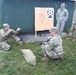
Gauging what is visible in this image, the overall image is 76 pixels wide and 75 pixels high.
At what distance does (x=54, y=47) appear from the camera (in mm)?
6738

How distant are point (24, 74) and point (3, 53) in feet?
4.61

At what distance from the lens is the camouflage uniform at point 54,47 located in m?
6.61

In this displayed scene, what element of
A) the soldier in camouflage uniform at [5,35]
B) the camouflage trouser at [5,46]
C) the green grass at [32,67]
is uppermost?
the soldier in camouflage uniform at [5,35]

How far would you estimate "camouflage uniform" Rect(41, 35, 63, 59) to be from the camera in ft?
21.7

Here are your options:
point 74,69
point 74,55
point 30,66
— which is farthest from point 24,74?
point 74,55

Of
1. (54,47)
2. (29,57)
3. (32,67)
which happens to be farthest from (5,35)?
(54,47)

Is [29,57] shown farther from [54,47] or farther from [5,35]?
[5,35]

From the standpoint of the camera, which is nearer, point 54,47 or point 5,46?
point 54,47

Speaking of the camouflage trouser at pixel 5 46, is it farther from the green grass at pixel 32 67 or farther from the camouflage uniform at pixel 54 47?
the camouflage uniform at pixel 54 47

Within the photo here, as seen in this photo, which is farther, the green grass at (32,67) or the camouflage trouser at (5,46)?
the camouflage trouser at (5,46)

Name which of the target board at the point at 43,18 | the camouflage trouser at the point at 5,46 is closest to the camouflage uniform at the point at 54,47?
the camouflage trouser at the point at 5,46

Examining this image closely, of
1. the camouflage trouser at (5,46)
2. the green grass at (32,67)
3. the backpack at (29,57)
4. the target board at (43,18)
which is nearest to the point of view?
the green grass at (32,67)

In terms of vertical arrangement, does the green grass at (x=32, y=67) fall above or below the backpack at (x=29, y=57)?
below

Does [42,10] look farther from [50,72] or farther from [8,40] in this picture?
[50,72]
